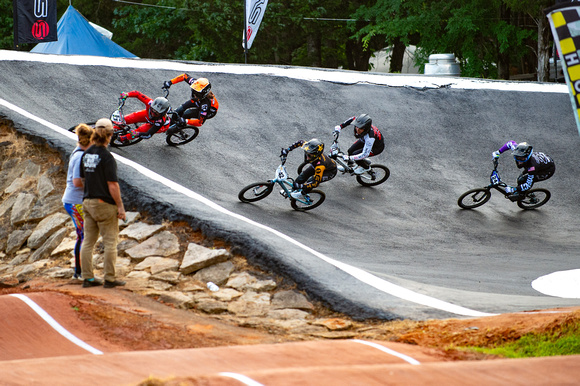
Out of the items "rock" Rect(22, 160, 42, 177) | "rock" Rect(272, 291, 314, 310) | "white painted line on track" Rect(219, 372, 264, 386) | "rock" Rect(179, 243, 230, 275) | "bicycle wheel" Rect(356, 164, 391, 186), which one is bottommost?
"rock" Rect(272, 291, 314, 310)

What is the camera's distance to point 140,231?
10273mm

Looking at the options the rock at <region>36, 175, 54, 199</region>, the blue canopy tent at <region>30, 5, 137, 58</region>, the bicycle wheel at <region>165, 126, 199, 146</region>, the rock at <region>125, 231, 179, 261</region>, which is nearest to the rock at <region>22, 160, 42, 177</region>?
the rock at <region>36, 175, 54, 199</region>

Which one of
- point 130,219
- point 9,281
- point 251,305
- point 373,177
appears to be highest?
point 130,219

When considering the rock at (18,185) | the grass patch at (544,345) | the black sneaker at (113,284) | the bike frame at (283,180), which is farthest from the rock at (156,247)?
the grass patch at (544,345)

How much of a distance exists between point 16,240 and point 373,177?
8741 mm

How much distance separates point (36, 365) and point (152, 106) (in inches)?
358

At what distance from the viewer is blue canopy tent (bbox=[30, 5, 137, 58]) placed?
1107 inches

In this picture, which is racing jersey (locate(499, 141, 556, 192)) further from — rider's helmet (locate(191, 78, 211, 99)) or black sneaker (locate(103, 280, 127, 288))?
black sneaker (locate(103, 280, 127, 288))

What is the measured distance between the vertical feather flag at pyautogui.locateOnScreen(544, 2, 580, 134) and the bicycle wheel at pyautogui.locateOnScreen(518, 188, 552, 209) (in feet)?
33.9

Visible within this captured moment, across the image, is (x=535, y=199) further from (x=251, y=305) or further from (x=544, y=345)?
(x=251, y=305)

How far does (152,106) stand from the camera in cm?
1429

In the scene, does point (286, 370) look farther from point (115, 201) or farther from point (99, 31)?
point (99, 31)

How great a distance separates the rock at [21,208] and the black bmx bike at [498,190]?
9997 millimetres

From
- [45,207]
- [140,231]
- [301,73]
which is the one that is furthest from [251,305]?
[301,73]
